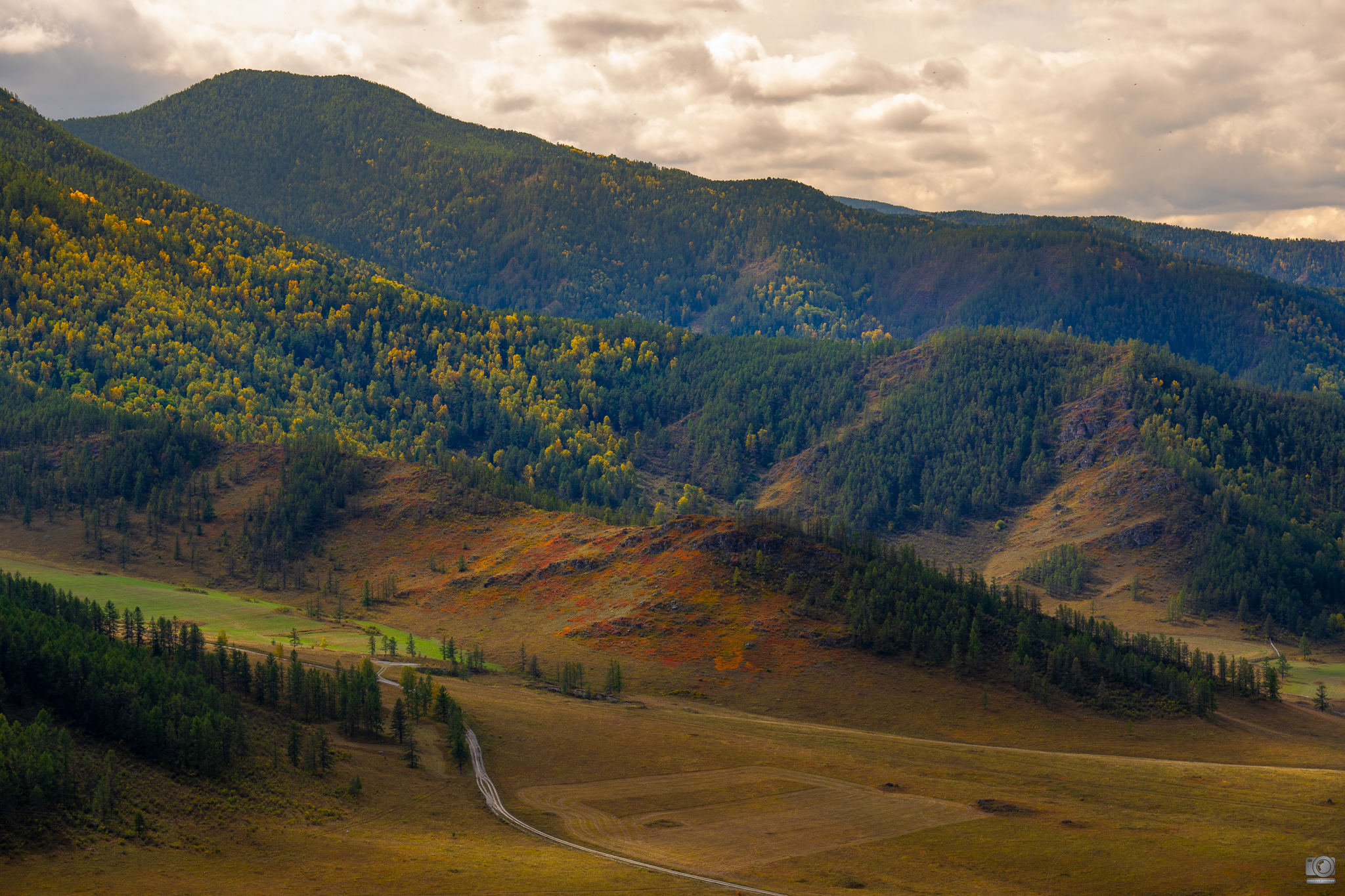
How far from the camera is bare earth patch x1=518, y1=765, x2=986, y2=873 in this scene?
127 m

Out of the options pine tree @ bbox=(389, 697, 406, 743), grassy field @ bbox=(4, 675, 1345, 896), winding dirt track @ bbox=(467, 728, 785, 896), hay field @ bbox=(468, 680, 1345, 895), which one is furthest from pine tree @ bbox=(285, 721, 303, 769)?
hay field @ bbox=(468, 680, 1345, 895)

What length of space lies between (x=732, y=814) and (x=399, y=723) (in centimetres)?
5066

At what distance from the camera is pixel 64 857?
103812mm

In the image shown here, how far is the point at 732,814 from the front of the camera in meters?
140

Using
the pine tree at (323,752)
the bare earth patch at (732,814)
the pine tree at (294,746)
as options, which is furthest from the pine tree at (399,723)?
the bare earth patch at (732,814)

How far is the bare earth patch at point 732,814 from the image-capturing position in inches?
5017

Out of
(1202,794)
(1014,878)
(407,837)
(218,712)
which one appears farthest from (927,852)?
(218,712)

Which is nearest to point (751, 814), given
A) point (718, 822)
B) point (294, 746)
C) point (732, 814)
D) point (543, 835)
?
point (732, 814)

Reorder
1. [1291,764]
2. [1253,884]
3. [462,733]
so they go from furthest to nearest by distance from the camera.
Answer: [1291,764]
[462,733]
[1253,884]

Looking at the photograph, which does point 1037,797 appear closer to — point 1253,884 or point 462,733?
point 1253,884

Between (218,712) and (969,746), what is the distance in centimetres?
11003

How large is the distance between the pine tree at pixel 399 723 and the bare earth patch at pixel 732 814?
23933mm

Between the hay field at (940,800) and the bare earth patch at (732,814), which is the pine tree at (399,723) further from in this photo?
the bare earth patch at (732,814)

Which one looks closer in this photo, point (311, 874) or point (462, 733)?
point (311, 874)
